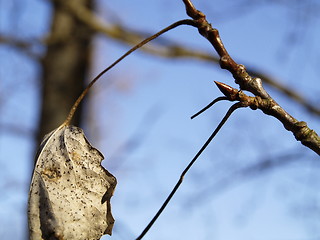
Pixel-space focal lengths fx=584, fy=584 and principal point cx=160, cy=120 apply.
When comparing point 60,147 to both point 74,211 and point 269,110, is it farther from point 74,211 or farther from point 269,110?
point 269,110

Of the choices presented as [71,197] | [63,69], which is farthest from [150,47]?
[71,197]

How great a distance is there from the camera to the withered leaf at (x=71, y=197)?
619mm

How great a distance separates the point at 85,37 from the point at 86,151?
2.77 metres

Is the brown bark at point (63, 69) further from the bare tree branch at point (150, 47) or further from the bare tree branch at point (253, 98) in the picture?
the bare tree branch at point (253, 98)

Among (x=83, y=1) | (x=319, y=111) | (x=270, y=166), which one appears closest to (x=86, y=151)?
(x=319, y=111)

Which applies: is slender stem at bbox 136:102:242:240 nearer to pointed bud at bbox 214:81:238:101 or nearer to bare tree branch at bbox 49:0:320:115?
pointed bud at bbox 214:81:238:101

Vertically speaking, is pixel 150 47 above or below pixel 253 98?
above

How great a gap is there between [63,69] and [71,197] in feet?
9.18

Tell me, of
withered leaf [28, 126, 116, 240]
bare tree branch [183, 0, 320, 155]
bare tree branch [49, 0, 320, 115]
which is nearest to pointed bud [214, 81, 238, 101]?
bare tree branch [183, 0, 320, 155]

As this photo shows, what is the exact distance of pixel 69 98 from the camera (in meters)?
3.26

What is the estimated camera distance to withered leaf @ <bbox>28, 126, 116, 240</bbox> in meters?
0.62

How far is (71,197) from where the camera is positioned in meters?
0.62

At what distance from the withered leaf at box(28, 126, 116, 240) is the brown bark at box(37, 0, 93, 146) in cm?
249

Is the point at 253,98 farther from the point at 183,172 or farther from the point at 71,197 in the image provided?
the point at 71,197
